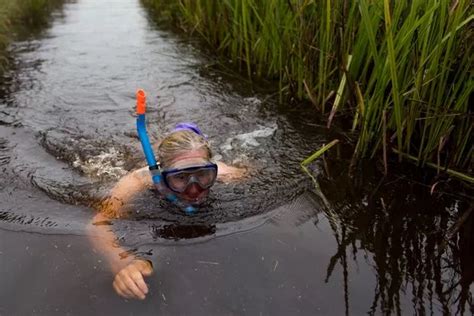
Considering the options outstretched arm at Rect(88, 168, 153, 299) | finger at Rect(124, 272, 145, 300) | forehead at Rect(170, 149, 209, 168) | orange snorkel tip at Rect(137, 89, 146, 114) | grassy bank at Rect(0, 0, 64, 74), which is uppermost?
orange snorkel tip at Rect(137, 89, 146, 114)

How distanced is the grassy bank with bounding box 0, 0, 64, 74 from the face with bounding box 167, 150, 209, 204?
5.15 metres

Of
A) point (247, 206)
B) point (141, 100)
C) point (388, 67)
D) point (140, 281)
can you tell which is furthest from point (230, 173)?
point (140, 281)

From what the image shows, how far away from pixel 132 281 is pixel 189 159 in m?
0.77

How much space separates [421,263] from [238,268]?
0.88 m

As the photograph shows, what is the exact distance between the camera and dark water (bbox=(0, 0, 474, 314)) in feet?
7.25

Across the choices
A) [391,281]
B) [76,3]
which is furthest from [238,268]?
[76,3]

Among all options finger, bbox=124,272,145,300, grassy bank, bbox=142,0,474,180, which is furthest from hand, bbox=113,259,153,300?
grassy bank, bbox=142,0,474,180

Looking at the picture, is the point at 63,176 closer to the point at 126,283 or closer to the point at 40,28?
the point at 126,283

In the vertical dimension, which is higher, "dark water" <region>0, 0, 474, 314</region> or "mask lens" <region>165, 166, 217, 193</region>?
"mask lens" <region>165, 166, 217, 193</region>

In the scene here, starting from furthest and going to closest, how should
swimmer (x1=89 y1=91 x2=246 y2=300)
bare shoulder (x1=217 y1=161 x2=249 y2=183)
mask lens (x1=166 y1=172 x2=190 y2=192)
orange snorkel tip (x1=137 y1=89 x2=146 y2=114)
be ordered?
bare shoulder (x1=217 y1=161 x2=249 y2=183), mask lens (x1=166 y1=172 x2=190 y2=192), orange snorkel tip (x1=137 y1=89 x2=146 y2=114), swimmer (x1=89 y1=91 x2=246 y2=300)

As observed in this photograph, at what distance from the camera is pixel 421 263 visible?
236cm

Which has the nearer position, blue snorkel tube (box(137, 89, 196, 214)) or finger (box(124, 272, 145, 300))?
finger (box(124, 272, 145, 300))

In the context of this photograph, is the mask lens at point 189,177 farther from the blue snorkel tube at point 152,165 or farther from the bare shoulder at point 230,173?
the bare shoulder at point 230,173

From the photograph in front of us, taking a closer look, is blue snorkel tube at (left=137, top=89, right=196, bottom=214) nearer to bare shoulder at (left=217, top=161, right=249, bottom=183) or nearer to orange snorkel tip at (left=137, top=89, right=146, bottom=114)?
orange snorkel tip at (left=137, top=89, right=146, bottom=114)
